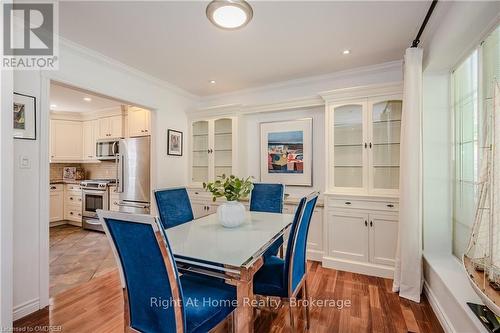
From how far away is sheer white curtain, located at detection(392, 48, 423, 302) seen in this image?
87.4 inches

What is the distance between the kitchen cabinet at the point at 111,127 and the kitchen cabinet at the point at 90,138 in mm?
183

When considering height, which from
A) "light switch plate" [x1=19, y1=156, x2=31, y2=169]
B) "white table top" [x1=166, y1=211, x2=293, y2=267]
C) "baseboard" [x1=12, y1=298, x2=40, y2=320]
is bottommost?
"baseboard" [x1=12, y1=298, x2=40, y2=320]

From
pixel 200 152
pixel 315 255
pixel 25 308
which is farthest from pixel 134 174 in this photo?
pixel 315 255

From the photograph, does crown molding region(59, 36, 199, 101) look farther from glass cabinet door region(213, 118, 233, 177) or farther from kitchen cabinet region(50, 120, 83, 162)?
kitchen cabinet region(50, 120, 83, 162)

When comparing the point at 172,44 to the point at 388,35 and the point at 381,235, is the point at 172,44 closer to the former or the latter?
the point at 388,35

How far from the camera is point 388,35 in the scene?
229cm

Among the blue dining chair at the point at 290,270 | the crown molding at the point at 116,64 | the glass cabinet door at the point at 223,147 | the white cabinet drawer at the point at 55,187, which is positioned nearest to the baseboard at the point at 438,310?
the blue dining chair at the point at 290,270

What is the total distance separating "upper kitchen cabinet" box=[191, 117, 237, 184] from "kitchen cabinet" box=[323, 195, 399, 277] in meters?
1.66

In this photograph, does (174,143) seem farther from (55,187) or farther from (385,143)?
(55,187)

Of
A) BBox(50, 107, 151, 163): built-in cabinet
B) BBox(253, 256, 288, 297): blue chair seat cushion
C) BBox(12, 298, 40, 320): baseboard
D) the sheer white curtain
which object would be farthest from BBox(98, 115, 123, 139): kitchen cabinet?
the sheer white curtain

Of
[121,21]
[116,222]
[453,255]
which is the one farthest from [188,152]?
[453,255]

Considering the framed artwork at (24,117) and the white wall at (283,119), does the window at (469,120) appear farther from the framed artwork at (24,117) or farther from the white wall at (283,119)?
the framed artwork at (24,117)

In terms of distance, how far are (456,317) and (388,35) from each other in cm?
240

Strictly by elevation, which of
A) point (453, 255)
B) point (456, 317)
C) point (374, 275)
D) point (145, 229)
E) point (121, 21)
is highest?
point (121, 21)
